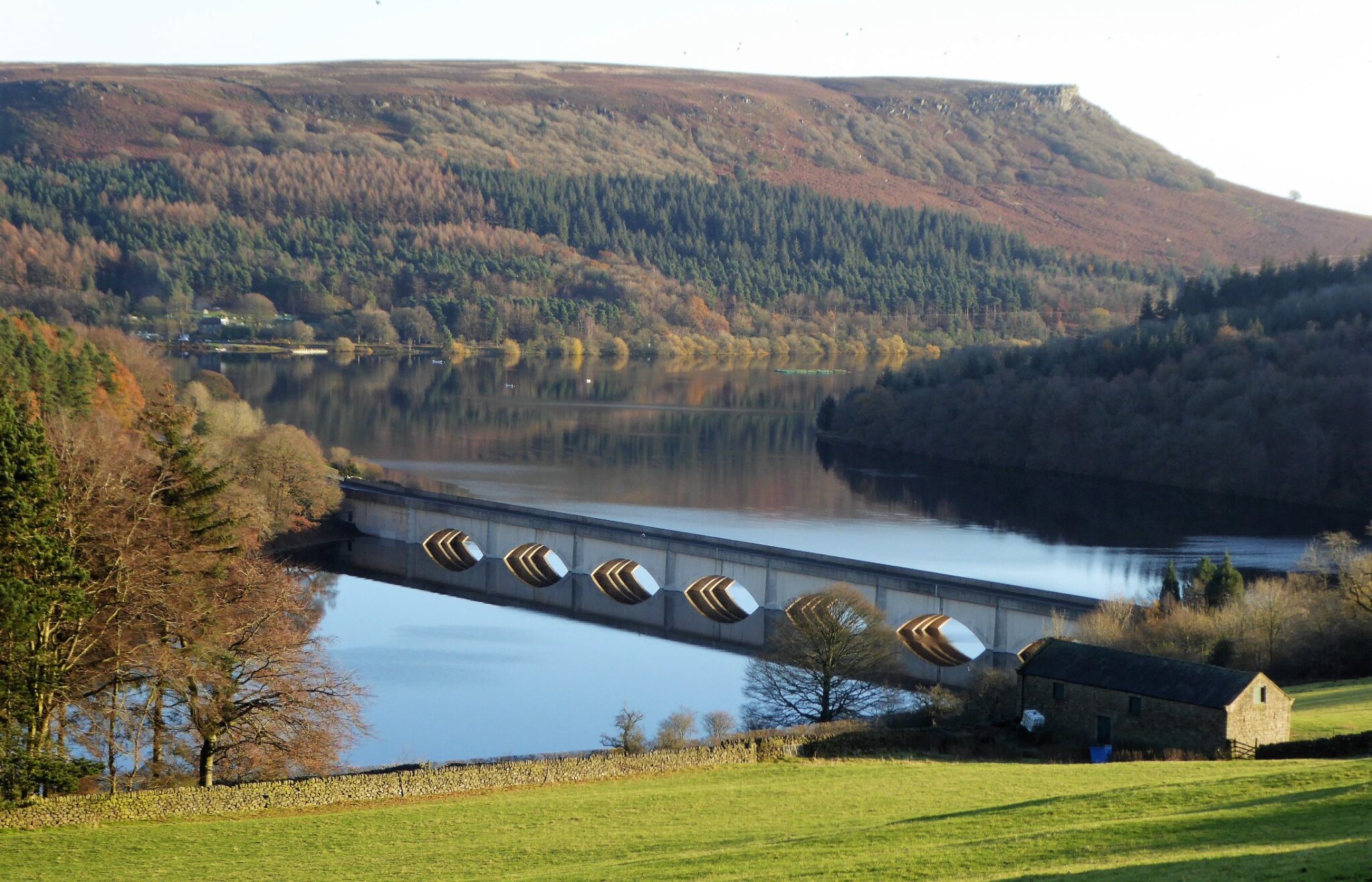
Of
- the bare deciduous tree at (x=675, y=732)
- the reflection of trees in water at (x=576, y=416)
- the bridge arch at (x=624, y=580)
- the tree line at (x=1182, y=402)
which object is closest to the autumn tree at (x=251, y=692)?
the bare deciduous tree at (x=675, y=732)

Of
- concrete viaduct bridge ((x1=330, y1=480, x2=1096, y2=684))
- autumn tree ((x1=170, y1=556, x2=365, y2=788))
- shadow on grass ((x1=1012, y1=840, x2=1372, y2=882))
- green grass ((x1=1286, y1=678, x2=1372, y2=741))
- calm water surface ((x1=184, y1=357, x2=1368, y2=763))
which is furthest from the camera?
concrete viaduct bridge ((x1=330, y1=480, x2=1096, y2=684))

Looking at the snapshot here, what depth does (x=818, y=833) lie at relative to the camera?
Result: 761 inches

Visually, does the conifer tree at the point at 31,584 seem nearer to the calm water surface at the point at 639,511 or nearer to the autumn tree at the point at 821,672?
the calm water surface at the point at 639,511

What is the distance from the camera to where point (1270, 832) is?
1652 centimetres

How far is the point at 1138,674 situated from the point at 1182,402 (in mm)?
64349

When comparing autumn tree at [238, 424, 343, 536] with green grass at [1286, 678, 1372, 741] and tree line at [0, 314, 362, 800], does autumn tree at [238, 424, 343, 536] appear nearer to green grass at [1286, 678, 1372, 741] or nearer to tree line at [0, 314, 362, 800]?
tree line at [0, 314, 362, 800]

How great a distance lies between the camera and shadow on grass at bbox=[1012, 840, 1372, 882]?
1355cm

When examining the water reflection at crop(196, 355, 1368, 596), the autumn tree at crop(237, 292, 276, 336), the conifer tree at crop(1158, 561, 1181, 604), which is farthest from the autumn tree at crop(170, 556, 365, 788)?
the autumn tree at crop(237, 292, 276, 336)

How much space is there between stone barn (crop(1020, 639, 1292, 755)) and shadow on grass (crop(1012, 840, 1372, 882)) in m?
14.6

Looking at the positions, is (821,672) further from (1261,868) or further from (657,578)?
(1261,868)

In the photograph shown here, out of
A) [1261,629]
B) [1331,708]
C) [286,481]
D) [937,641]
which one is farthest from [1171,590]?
[286,481]

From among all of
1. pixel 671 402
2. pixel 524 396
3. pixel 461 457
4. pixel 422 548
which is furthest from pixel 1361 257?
pixel 422 548

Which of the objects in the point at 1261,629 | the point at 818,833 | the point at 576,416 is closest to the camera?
the point at 818,833

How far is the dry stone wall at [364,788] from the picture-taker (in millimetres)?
21734
